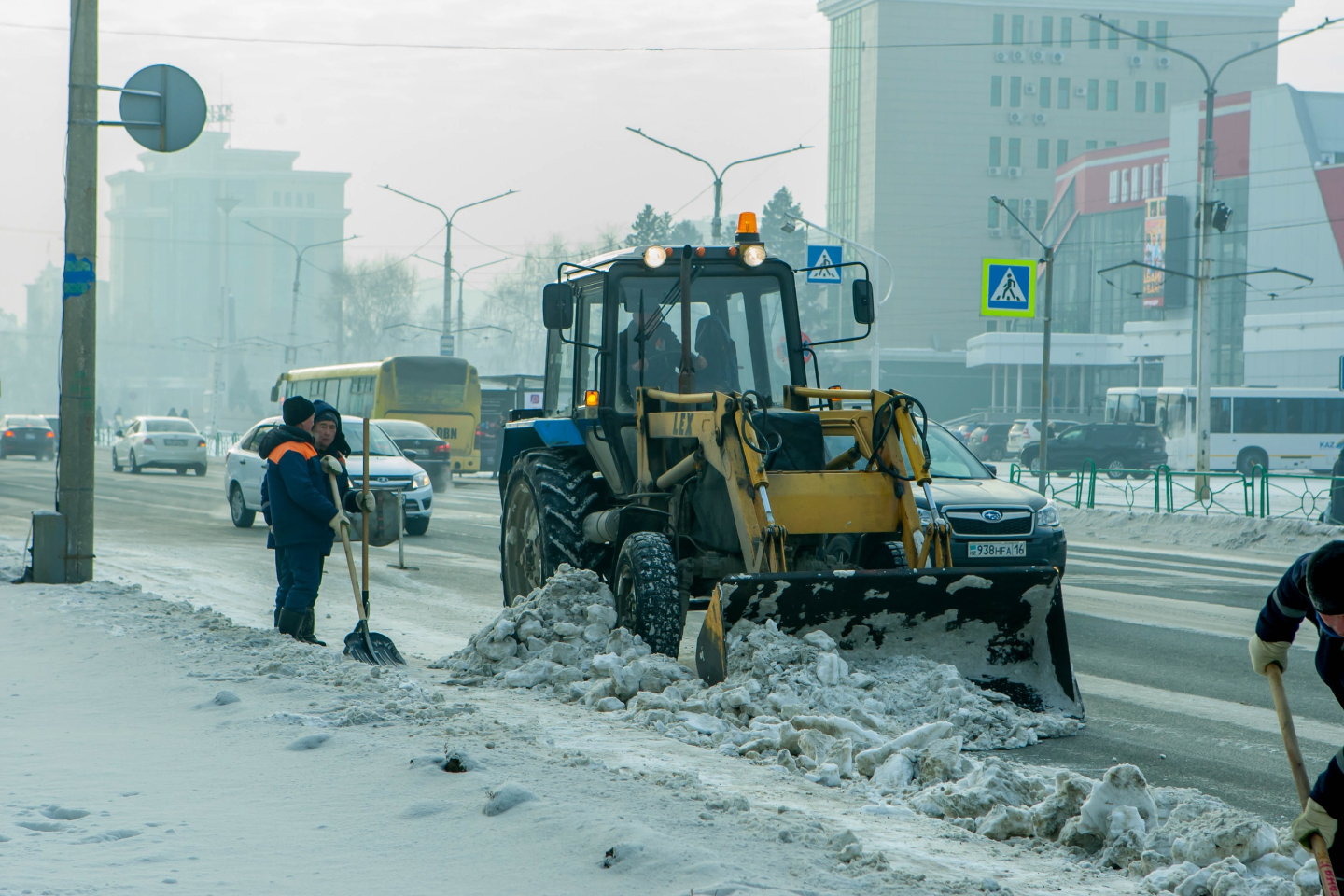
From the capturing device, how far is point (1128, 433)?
4238cm

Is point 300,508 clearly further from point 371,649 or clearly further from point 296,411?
point 371,649

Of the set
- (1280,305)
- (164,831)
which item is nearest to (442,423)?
(164,831)

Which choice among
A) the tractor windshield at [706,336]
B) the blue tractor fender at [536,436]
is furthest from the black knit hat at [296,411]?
the tractor windshield at [706,336]

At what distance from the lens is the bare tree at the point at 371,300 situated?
373 feet

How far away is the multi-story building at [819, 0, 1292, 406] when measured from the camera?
94938 millimetres

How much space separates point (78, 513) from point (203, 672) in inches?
161

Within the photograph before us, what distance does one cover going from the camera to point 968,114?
9606cm

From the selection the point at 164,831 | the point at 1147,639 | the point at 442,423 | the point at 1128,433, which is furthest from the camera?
the point at 1128,433

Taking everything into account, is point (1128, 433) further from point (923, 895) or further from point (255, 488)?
point (923, 895)

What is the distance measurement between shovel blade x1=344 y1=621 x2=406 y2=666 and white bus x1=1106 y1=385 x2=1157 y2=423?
3827cm

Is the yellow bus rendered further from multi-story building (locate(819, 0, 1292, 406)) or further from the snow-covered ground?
multi-story building (locate(819, 0, 1292, 406))

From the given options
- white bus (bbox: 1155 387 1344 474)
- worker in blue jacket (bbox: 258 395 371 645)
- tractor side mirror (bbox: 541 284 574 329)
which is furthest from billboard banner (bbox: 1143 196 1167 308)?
Result: worker in blue jacket (bbox: 258 395 371 645)

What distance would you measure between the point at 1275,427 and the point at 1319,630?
41.1 metres

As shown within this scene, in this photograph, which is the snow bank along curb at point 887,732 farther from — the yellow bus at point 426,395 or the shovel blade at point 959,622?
the yellow bus at point 426,395
